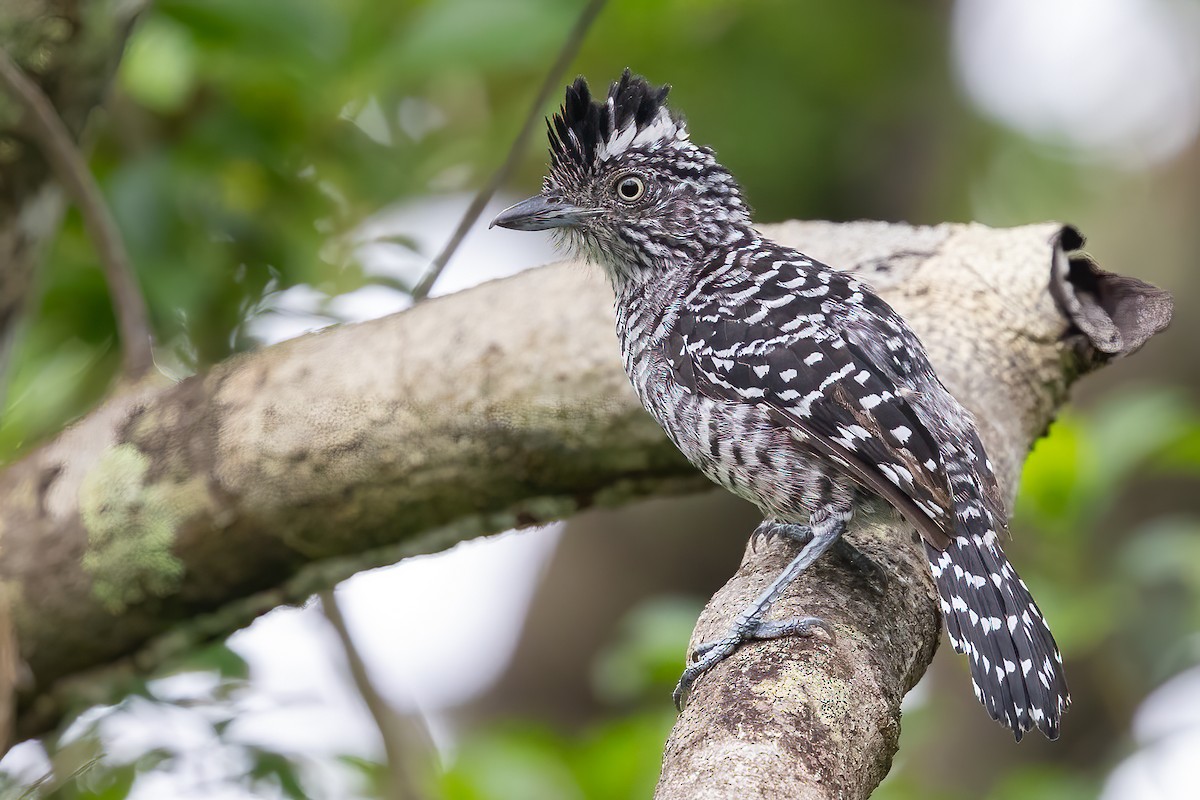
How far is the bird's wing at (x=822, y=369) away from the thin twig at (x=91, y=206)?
184cm

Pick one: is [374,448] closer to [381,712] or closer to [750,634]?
[381,712]

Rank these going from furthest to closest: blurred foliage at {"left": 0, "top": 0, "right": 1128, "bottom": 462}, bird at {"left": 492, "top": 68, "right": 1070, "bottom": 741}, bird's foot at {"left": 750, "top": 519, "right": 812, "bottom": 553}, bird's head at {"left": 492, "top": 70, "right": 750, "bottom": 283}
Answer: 1. blurred foliage at {"left": 0, "top": 0, "right": 1128, "bottom": 462}
2. bird's head at {"left": 492, "top": 70, "right": 750, "bottom": 283}
3. bird's foot at {"left": 750, "top": 519, "right": 812, "bottom": 553}
4. bird at {"left": 492, "top": 68, "right": 1070, "bottom": 741}

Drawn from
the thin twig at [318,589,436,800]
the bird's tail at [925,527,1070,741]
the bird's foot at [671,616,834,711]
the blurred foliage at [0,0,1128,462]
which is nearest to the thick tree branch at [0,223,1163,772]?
the thin twig at [318,589,436,800]

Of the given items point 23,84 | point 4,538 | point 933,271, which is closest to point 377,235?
point 23,84

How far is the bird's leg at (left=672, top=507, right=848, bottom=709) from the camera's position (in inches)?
116

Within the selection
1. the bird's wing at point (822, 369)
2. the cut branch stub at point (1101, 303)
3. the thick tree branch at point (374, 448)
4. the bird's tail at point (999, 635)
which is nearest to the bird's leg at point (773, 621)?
the bird's wing at point (822, 369)

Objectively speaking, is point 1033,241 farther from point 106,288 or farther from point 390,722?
point 106,288

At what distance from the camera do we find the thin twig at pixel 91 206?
13.1 feet

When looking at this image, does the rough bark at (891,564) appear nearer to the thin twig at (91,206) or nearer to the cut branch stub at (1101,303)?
the cut branch stub at (1101,303)

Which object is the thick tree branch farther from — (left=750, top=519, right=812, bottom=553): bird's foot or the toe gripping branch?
the toe gripping branch

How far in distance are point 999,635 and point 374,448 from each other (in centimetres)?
195

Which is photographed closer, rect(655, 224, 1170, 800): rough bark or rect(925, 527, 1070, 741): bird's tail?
rect(655, 224, 1170, 800): rough bark

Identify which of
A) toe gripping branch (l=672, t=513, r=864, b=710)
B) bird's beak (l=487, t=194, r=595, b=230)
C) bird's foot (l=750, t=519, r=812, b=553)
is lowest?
bird's foot (l=750, t=519, r=812, b=553)

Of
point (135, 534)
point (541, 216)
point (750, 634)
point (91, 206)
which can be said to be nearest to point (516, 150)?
point (541, 216)
